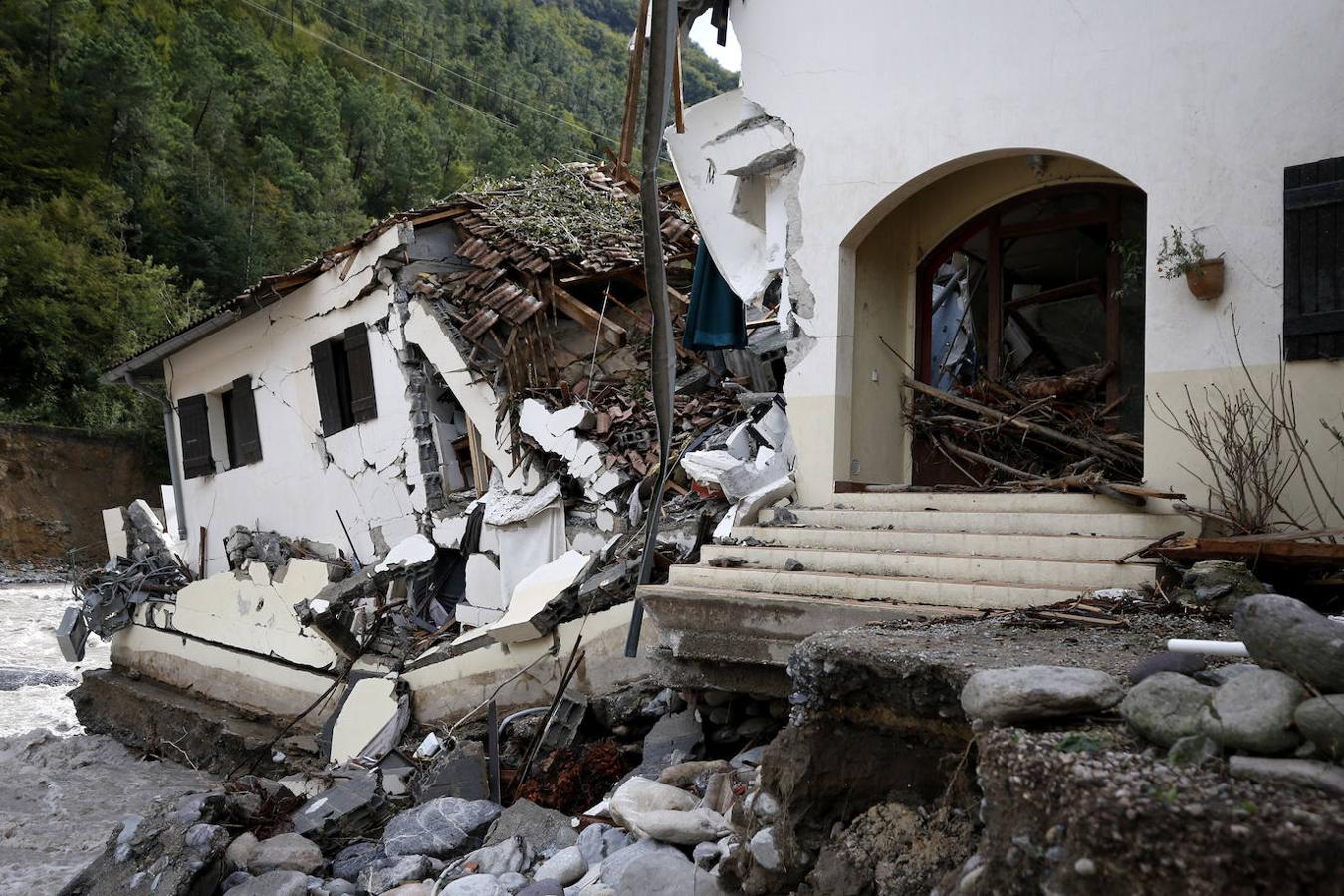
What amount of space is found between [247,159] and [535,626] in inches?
1274

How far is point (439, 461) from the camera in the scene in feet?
38.8

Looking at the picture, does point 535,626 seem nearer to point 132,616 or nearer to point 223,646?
point 223,646

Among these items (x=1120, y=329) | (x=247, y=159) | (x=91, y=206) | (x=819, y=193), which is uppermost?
(x=247, y=159)

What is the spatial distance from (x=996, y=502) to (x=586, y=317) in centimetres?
623

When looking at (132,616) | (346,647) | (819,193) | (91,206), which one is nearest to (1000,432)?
(819,193)

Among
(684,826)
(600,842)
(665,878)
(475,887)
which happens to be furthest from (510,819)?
(665,878)

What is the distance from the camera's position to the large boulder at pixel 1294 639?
2.48 m

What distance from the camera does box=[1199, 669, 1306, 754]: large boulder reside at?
96.3 inches

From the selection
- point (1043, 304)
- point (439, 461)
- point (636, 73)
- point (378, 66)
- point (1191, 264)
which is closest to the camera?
point (1191, 264)

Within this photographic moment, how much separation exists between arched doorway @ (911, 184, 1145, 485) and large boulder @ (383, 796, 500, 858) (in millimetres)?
4198

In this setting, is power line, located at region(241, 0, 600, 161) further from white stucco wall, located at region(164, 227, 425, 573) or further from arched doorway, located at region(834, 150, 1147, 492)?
arched doorway, located at region(834, 150, 1147, 492)

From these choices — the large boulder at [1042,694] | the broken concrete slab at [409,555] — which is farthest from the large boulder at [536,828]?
the broken concrete slab at [409,555]

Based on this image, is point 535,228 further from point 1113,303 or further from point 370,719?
point 1113,303

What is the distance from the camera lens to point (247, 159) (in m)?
35.1
